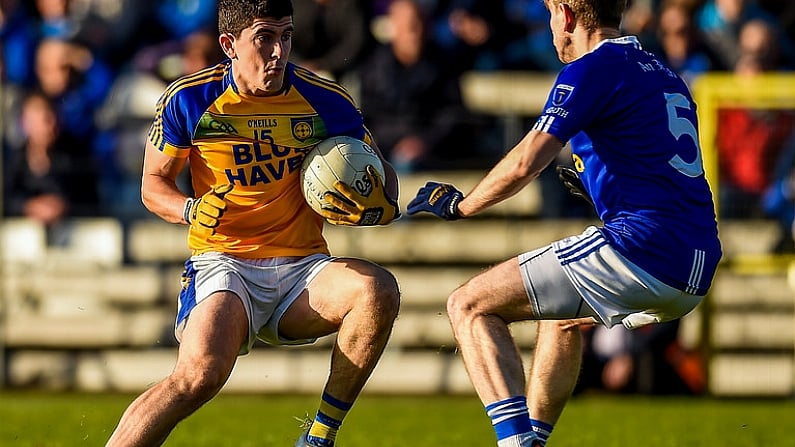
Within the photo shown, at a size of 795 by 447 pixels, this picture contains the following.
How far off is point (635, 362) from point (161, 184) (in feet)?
22.2

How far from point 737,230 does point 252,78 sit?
7329 mm

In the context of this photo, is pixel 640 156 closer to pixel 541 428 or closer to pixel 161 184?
pixel 541 428

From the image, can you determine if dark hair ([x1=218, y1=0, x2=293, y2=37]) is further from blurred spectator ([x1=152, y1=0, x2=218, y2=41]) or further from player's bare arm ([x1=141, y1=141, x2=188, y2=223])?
blurred spectator ([x1=152, y1=0, x2=218, y2=41])

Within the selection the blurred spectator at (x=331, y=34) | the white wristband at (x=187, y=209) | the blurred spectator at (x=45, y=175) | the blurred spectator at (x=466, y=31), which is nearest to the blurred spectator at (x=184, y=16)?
the blurred spectator at (x=331, y=34)

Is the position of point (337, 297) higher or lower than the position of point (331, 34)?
lower

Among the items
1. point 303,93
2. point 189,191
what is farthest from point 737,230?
point 303,93

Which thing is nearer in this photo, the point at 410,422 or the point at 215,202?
the point at 215,202

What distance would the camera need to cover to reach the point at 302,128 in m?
6.82

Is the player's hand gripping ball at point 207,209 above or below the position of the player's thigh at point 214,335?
above

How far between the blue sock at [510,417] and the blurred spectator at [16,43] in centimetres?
899

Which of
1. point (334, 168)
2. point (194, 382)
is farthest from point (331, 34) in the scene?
point (194, 382)

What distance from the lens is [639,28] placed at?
13023mm

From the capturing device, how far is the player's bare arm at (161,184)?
661 cm

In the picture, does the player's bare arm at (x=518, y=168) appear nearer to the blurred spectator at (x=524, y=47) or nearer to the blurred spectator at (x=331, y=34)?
the blurred spectator at (x=331, y=34)
